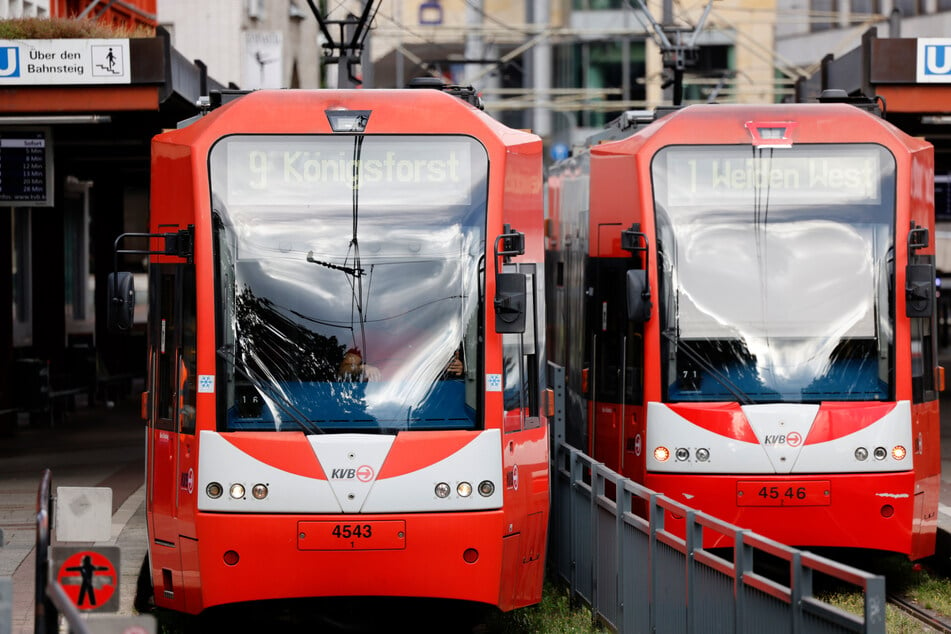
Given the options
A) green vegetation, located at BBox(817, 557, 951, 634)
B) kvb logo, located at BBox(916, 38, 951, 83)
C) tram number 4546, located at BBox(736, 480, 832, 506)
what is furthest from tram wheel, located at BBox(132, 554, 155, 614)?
kvb logo, located at BBox(916, 38, 951, 83)

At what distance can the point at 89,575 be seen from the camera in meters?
7.71

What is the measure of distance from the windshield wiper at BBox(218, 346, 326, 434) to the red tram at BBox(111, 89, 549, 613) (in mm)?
10

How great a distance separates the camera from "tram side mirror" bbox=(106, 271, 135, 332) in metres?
10.3

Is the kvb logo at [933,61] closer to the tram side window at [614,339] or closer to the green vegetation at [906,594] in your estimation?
the tram side window at [614,339]

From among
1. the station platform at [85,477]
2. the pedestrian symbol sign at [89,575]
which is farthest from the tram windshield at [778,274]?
the pedestrian symbol sign at [89,575]

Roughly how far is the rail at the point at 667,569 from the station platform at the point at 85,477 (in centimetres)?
293

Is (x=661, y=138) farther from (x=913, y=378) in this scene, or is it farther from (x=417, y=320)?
(x=417, y=320)

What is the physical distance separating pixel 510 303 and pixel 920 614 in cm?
404

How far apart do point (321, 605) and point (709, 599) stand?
2.55m

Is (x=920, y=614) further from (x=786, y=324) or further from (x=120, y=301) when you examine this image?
(x=120, y=301)

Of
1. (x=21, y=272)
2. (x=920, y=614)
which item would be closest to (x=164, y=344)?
(x=920, y=614)

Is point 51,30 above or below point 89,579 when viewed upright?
A: above

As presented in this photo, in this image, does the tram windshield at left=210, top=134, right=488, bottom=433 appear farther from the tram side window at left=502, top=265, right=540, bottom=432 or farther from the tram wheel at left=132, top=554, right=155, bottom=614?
the tram wheel at left=132, top=554, right=155, bottom=614

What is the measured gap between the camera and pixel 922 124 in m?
20.8
